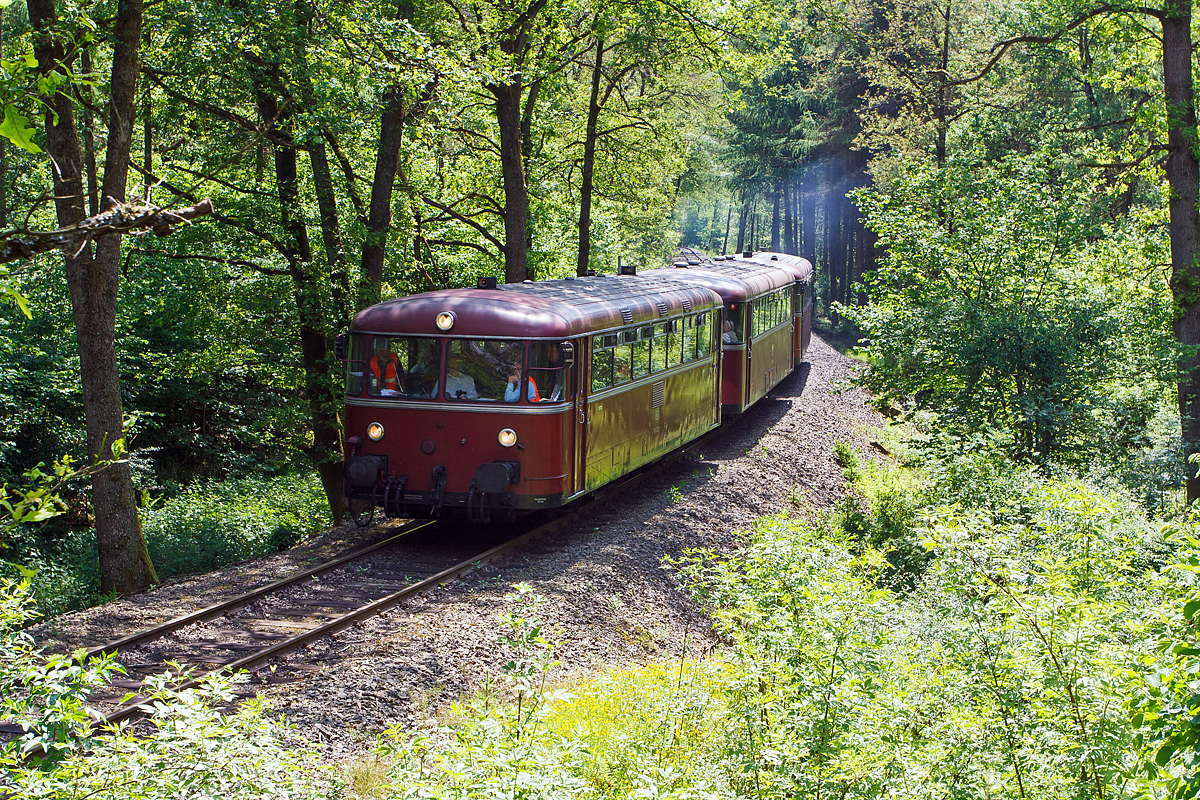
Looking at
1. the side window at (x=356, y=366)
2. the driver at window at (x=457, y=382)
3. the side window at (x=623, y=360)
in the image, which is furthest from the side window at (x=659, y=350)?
the side window at (x=356, y=366)

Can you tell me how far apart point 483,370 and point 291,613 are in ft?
11.0

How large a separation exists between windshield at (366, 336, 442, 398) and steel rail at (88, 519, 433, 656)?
182 centimetres

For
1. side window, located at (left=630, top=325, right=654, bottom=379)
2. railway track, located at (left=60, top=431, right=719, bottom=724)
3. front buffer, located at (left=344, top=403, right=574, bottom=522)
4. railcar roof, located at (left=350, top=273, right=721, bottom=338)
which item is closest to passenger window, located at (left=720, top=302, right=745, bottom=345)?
side window, located at (left=630, top=325, right=654, bottom=379)

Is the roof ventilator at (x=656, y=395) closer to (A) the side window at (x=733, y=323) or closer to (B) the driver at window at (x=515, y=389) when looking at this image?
(B) the driver at window at (x=515, y=389)

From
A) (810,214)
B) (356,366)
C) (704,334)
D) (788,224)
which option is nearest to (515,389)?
(356,366)

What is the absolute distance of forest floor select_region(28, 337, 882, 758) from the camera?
7.45m

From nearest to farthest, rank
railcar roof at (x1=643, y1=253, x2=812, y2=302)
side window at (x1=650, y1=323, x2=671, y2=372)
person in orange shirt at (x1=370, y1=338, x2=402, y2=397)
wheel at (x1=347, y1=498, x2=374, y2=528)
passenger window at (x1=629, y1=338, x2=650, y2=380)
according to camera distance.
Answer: person in orange shirt at (x1=370, y1=338, x2=402, y2=397)
wheel at (x1=347, y1=498, x2=374, y2=528)
passenger window at (x1=629, y1=338, x2=650, y2=380)
side window at (x1=650, y1=323, x2=671, y2=372)
railcar roof at (x1=643, y1=253, x2=812, y2=302)

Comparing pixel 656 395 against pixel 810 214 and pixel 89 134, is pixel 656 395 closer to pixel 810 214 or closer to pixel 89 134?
pixel 89 134

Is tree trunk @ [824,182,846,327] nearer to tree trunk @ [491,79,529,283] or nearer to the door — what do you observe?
tree trunk @ [491,79,529,283]

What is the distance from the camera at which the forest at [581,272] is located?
176 inches

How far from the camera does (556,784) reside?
13.3ft

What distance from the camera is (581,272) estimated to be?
23500mm

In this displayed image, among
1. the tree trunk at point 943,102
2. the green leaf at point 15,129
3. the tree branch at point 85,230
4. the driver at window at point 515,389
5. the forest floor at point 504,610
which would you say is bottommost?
the forest floor at point 504,610

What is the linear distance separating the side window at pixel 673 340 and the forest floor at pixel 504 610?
6.13 ft
